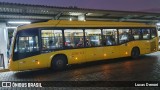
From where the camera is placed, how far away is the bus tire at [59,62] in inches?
463

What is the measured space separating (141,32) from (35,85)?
10.4 meters

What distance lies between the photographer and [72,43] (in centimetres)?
1238

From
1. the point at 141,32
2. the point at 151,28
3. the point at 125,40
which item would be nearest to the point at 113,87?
the point at 125,40

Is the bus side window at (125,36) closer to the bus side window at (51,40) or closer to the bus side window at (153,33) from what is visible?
the bus side window at (153,33)

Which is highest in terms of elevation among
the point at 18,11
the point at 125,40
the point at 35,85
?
the point at 18,11

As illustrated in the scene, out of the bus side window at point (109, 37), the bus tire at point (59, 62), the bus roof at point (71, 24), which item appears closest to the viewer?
the bus roof at point (71, 24)

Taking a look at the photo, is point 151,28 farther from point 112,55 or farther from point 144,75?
point 144,75

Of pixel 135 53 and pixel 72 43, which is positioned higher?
pixel 72 43

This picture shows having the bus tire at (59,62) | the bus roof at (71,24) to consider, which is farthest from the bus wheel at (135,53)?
the bus tire at (59,62)

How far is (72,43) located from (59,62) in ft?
4.78

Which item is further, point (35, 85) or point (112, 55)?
point (112, 55)

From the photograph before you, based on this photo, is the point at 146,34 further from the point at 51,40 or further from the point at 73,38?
the point at 51,40

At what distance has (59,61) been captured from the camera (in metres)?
11.9

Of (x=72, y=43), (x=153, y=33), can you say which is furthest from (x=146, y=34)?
(x=72, y=43)
